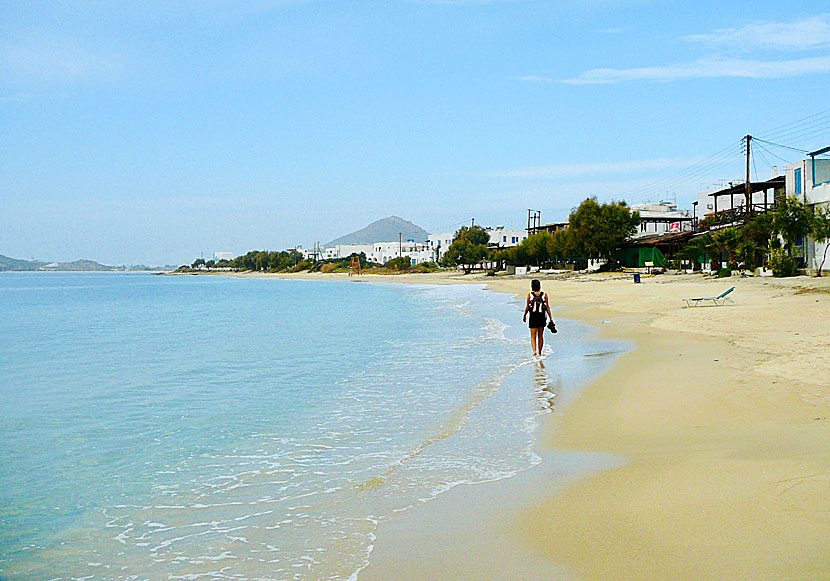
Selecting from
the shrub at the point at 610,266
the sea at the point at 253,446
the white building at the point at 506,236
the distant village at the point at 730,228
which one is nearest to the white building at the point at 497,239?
the white building at the point at 506,236

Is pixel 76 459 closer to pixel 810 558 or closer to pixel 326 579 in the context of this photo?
pixel 326 579

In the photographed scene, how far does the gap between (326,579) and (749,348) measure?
1162 centimetres

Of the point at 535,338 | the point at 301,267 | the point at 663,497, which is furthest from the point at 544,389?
the point at 301,267

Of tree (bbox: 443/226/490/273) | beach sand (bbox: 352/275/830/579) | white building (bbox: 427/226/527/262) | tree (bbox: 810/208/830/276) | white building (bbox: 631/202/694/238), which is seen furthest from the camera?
white building (bbox: 427/226/527/262)

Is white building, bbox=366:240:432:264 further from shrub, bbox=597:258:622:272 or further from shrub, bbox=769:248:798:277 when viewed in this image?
shrub, bbox=769:248:798:277

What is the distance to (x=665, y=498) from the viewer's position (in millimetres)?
5594

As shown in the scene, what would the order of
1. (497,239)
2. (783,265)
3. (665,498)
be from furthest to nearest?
(497,239), (783,265), (665,498)

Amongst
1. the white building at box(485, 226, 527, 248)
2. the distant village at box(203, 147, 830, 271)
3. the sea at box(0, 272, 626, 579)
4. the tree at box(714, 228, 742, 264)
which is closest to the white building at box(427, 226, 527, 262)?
the white building at box(485, 226, 527, 248)

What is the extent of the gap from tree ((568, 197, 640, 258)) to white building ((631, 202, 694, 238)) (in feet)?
48.6

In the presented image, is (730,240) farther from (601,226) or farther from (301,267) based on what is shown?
(301,267)

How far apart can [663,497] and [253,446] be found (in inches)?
207

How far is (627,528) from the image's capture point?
502 centimetres

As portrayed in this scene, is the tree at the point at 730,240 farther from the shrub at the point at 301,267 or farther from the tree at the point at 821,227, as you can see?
the shrub at the point at 301,267

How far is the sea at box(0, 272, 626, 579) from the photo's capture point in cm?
546
